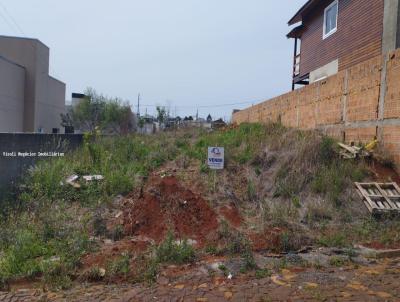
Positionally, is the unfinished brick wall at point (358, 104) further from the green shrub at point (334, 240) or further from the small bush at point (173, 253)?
the small bush at point (173, 253)

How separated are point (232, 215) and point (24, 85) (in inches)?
1103

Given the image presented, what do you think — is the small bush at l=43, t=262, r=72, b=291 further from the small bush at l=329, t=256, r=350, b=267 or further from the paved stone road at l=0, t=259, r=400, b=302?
the small bush at l=329, t=256, r=350, b=267

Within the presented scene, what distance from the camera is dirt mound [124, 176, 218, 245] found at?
635 cm

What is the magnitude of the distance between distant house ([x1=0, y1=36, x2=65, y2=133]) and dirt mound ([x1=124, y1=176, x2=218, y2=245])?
75.2ft

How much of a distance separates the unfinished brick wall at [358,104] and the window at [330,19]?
4.27m

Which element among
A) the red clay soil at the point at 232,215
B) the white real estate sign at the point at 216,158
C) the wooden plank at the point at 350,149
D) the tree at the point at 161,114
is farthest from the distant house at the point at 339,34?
the tree at the point at 161,114

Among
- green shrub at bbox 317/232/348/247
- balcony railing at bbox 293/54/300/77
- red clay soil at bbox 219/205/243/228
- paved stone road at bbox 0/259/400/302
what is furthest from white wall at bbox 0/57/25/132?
green shrub at bbox 317/232/348/247

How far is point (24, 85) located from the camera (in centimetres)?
3027

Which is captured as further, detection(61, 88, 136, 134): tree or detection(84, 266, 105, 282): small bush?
detection(61, 88, 136, 134): tree

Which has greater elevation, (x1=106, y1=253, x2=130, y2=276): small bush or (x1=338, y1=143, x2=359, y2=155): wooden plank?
(x1=338, y1=143, x2=359, y2=155): wooden plank

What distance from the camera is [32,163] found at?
1019 cm

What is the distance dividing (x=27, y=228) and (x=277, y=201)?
4.39 meters

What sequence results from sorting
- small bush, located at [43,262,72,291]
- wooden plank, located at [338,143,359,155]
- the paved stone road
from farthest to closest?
wooden plank, located at [338,143,359,155]
small bush, located at [43,262,72,291]
the paved stone road

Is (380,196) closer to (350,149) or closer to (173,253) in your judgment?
(350,149)
